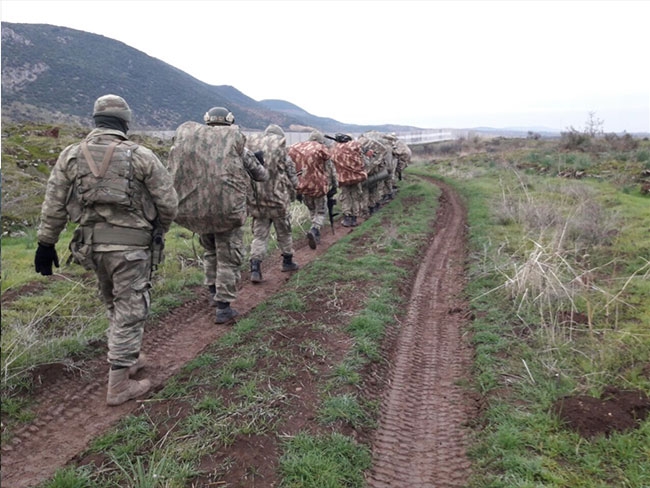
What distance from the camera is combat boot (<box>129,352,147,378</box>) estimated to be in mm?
4215

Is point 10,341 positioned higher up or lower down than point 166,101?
lower down

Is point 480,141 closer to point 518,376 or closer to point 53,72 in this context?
point 518,376

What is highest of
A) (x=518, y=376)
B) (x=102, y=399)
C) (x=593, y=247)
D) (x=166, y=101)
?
(x=166, y=101)

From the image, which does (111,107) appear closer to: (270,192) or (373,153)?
(270,192)

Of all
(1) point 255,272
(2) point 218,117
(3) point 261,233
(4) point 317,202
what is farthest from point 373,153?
(2) point 218,117

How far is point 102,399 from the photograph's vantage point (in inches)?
152

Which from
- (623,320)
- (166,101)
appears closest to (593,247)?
(623,320)

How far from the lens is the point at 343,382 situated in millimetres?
3988

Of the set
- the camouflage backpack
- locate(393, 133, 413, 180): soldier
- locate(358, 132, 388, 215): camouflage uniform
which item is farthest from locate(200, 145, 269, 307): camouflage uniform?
locate(393, 133, 413, 180): soldier

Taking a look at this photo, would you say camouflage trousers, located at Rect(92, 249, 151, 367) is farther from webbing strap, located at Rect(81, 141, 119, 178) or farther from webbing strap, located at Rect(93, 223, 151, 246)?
webbing strap, located at Rect(81, 141, 119, 178)

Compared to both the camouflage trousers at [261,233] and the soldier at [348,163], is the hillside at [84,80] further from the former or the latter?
the camouflage trousers at [261,233]

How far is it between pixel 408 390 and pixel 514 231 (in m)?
6.34

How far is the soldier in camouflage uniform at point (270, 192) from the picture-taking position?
21.5ft

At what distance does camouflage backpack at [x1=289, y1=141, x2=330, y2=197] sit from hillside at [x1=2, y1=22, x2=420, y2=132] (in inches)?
1413
